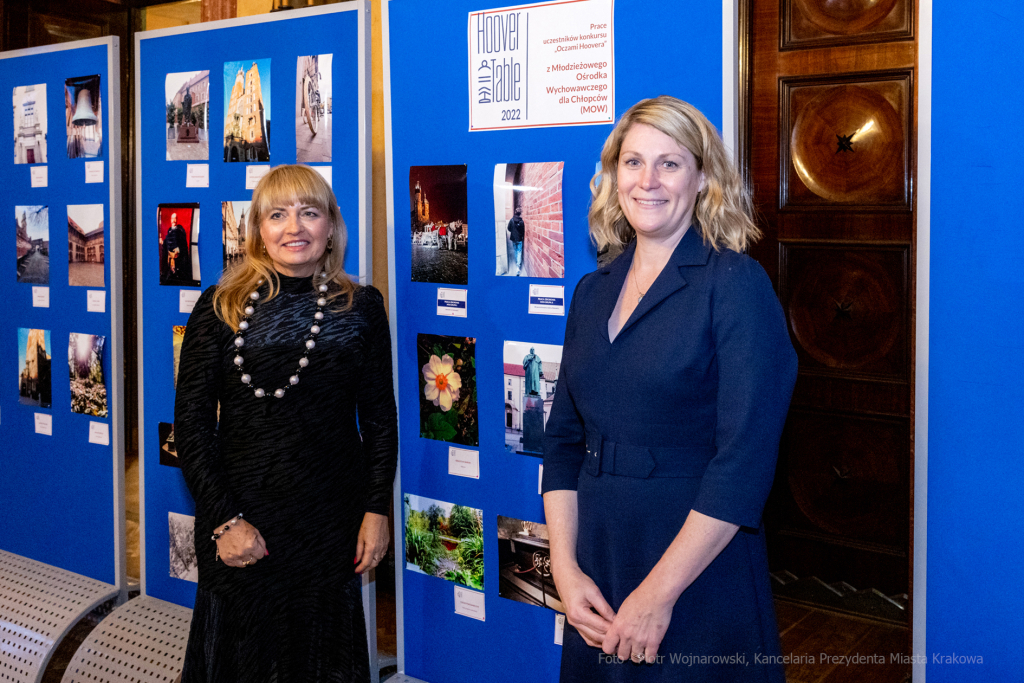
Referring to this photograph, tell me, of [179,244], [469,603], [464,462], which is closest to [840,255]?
[464,462]

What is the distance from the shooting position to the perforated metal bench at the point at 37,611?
124 inches

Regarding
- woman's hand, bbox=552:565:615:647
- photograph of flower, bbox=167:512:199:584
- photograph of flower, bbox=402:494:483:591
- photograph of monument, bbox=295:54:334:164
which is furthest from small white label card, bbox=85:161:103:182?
woman's hand, bbox=552:565:615:647

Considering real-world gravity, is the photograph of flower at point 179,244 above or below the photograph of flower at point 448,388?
above

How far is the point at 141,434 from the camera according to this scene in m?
3.27

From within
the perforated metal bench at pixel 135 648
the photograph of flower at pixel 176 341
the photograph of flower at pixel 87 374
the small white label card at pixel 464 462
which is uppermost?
the photograph of flower at pixel 176 341

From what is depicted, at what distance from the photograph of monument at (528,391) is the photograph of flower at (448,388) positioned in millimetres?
126

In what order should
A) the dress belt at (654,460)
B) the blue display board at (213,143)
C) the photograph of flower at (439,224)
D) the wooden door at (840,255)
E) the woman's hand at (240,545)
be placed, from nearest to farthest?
1. the dress belt at (654,460)
2. the woman's hand at (240,545)
3. the photograph of flower at (439,224)
4. the blue display board at (213,143)
5. the wooden door at (840,255)

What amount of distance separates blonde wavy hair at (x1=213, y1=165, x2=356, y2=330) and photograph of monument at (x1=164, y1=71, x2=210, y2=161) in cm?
88

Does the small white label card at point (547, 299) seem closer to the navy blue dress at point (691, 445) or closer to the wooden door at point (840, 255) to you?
the navy blue dress at point (691, 445)

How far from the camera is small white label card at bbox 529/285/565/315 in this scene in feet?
7.94

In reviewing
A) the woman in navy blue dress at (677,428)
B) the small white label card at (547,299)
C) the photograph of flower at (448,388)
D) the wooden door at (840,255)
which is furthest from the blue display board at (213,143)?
the wooden door at (840,255)

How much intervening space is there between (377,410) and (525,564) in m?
0.61

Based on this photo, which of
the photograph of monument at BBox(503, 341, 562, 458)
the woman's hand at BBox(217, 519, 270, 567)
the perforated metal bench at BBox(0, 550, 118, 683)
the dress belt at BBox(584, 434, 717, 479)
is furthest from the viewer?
the perforated metal bench at BBox(0, 550, 118, 683)

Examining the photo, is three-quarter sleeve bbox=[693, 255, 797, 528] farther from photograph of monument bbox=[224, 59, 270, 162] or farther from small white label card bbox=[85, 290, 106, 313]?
small white label card bbox=[85, 290, 106, 313]
